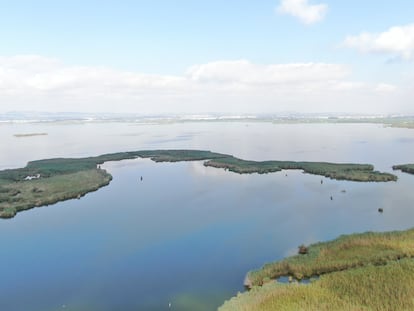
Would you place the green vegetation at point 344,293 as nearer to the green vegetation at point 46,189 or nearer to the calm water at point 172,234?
the calm water at point 172,234

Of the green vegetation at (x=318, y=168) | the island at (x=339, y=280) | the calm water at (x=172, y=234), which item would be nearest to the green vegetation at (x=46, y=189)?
the calm water at (x=172, y=234)

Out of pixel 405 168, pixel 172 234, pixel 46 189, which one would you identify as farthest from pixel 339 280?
pixel 405 168

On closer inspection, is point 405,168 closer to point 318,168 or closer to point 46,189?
point 318,168

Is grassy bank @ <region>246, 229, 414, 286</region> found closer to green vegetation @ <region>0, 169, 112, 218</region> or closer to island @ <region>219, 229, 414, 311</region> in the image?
island @ <region>219, 229, 414, 311</region>

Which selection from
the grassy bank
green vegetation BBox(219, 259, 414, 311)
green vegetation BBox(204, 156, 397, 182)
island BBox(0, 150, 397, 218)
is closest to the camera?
green vegetation BBox(219, 259, 414, 311)

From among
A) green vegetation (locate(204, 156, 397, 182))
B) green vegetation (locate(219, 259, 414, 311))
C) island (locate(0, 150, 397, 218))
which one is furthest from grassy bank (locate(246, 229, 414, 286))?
island (locate(0, 150, 397, 218))

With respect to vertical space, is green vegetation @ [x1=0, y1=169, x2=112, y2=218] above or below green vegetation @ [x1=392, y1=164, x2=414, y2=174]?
below

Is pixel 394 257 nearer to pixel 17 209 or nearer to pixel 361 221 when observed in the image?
pixel 361 221
